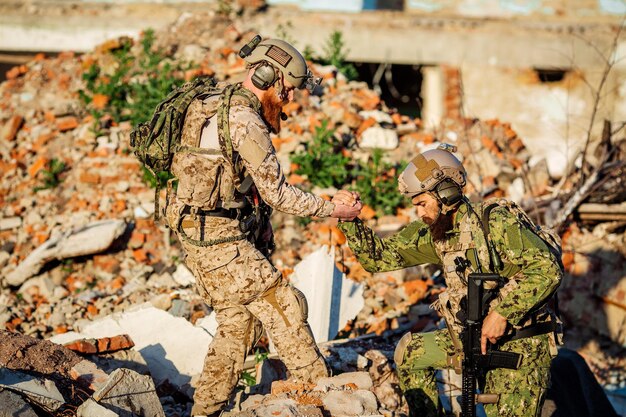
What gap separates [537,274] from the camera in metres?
3.62

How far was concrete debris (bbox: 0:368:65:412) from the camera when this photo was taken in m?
3.69

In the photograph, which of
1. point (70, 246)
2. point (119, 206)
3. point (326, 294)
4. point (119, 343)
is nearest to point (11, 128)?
point (119, 206)

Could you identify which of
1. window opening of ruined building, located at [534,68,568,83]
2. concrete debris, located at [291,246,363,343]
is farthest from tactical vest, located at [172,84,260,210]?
window opening of ruined building, located at [534,68,568,83]

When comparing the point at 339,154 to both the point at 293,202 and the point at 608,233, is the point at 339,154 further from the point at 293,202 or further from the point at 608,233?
the point at 293,202

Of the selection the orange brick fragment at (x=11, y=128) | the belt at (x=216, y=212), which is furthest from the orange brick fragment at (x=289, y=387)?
the orange brick fragment at (x=11, y=128)

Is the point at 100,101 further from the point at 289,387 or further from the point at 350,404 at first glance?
the point at 350,404

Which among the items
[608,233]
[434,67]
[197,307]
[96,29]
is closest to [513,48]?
[434,67]

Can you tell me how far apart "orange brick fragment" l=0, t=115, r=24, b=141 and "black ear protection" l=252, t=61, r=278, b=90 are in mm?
6173

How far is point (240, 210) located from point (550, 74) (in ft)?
27.5

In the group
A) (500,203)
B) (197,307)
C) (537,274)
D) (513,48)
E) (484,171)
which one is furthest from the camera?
(513,48)

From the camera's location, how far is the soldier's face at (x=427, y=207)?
3.84 metres

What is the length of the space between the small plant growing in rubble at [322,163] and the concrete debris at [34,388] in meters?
4.49

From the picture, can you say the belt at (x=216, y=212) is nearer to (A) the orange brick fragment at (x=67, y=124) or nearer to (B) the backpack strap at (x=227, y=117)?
(B) the backpack strap at (x=227, y=117)

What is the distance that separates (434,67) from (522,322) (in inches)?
314
